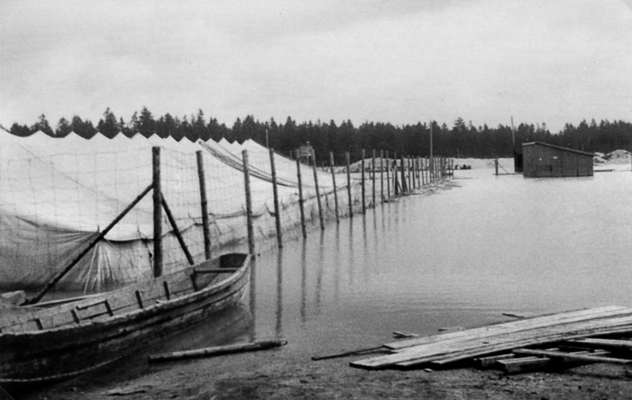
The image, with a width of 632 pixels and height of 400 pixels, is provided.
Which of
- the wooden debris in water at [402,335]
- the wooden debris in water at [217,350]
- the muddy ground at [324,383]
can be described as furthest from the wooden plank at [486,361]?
the wooden debris in water at [217,350]

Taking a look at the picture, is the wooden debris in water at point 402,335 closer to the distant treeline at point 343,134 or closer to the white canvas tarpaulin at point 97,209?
the white canvas tarpaulin at point 97,209

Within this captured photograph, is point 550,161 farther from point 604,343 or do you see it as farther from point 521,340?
point 604,343

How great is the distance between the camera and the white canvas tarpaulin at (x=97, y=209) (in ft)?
51.4

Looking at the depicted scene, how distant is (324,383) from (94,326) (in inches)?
113

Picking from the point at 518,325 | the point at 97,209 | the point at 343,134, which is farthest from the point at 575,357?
the point at 343,134

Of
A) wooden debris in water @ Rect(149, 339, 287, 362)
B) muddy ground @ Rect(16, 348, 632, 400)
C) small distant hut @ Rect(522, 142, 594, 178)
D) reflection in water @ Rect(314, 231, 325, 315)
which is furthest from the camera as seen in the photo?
small distant hut @ Rect(522, 142, 594, 178)

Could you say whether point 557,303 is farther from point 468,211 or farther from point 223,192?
point 468,211

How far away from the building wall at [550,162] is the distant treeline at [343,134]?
40.3 metres

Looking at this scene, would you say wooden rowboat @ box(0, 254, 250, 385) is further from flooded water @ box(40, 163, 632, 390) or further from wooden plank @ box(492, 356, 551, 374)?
wooden plank @ box(492, 356, 551, 374)

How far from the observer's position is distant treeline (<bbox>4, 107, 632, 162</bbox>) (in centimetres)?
11806

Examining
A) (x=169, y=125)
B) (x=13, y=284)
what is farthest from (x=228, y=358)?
(x=169, y=125)

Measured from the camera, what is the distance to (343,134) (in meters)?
136

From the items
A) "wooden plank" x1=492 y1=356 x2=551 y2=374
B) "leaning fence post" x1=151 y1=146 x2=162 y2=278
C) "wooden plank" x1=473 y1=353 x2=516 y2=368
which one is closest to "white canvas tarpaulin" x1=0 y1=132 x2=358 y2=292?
"leaning fence post" x1=151 y1=146 x2=162 y2=278

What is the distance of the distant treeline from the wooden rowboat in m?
93.5
